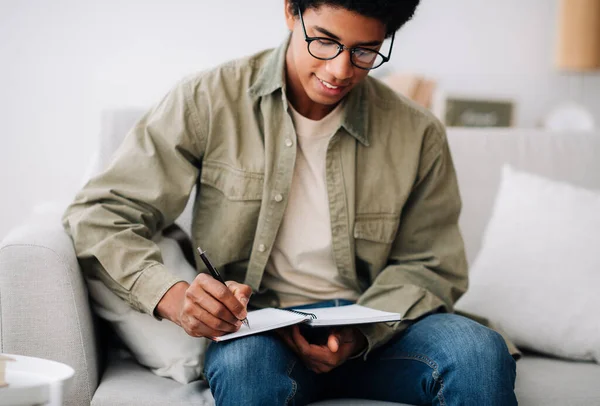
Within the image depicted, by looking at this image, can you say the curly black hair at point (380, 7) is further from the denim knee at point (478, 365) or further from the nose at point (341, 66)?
the denim knee at point (478, 365)

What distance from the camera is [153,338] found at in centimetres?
121

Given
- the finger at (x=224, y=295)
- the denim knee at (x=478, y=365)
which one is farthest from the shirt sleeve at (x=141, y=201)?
the denim knee at (x=478, y=365)

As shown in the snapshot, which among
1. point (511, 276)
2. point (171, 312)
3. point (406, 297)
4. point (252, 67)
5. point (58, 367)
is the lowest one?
point (511, 276)

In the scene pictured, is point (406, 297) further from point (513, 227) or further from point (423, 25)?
A: point (423, 25)

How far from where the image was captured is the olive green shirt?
1244 millimetres

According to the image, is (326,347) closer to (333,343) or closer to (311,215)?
(333,343)

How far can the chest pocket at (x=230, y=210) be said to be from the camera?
130 cm

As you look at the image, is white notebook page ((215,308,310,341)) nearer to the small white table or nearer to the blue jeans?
the blue jeans

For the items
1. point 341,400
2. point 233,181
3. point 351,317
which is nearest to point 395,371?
point 341,400

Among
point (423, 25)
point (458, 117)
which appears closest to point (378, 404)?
point (458, 117)

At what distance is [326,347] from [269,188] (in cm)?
32

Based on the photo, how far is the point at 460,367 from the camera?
112cm

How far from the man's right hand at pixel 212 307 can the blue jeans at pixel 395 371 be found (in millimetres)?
55

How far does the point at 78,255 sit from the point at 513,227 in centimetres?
96
